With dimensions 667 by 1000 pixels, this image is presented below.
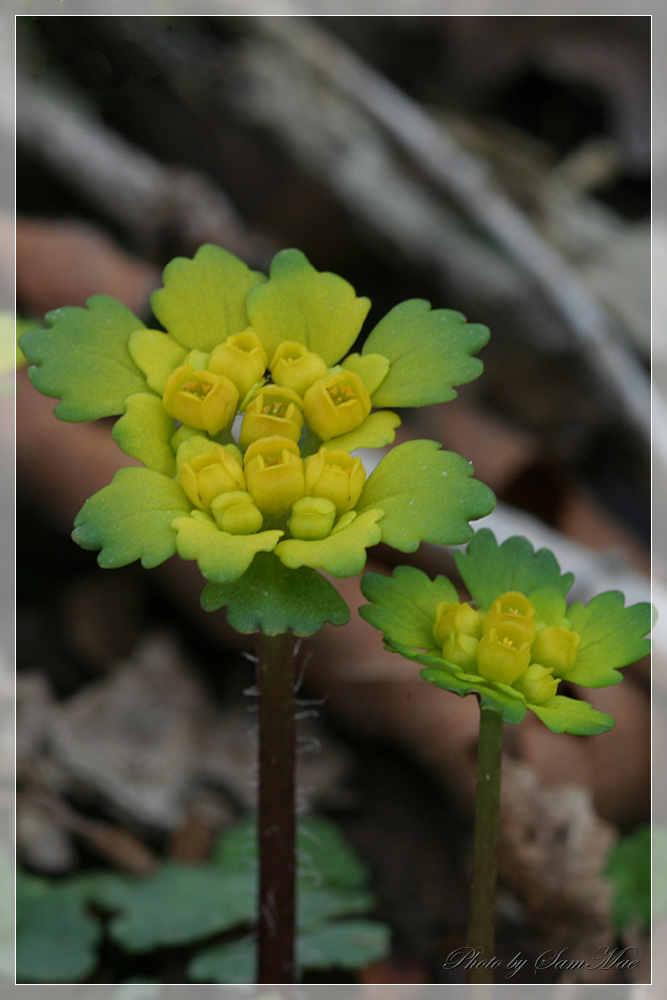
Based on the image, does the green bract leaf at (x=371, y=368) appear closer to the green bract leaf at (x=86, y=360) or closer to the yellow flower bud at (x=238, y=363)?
the yellow flower bud at (x=238, y=363)

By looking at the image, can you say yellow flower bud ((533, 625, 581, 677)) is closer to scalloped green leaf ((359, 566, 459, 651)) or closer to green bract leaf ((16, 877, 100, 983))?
scalloped green leaf ((359, 566, 459, 651))

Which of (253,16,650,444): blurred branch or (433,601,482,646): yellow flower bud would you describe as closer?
(433,601,482,646): yellow flower bud

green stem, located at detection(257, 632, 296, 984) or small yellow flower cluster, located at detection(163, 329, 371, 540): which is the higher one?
small yellow flower cluster, located at detection(163, 329, 371, 540)

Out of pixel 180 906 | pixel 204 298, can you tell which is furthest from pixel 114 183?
pixel 180 906

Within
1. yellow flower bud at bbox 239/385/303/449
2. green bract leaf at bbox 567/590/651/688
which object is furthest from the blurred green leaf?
yellow flower bud at bbox 239/385/303/449

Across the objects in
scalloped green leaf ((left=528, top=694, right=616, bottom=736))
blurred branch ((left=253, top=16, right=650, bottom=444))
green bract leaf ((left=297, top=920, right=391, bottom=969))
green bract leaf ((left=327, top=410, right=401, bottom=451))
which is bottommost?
green bract leaf ((left=297, top=920, right=391, bottom=969))

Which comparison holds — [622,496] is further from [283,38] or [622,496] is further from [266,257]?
[283,38]

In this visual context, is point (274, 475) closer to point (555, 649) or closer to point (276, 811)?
point (555, 649)

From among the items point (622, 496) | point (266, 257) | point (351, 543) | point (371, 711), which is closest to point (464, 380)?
point (351, 543)
